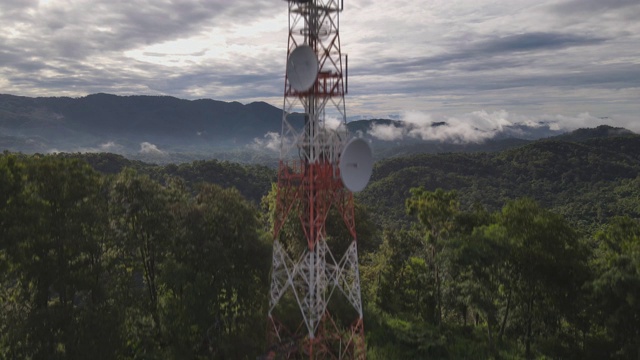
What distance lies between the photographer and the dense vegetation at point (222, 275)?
13.9 meters

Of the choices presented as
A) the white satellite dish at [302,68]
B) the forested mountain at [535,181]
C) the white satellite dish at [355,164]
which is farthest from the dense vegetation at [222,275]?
the forested mountain at [535,181]

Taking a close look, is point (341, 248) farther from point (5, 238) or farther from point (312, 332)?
point (5, 238)

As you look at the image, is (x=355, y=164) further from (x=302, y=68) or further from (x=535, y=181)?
(x=535, y=181)

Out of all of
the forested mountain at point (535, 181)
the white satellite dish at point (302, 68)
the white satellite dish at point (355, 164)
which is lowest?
the forested mountain at point (535, 181)

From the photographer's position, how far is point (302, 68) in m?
16.0

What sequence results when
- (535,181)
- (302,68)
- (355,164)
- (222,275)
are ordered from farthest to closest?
(535,181) → (222,275) → (302,68) → (355,164)

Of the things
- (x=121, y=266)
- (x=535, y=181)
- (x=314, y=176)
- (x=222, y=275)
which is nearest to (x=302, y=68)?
(x=314, y=176)

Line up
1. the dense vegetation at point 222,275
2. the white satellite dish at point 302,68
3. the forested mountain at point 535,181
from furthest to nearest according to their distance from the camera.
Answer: the forested mountain at point 535,181, the white satellite dish at point 302,68, the dense vegetation at point 222,275

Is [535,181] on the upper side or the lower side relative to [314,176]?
lower

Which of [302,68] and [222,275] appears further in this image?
[222,275]

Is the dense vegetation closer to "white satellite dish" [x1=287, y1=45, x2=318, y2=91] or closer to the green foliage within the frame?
the green foliage

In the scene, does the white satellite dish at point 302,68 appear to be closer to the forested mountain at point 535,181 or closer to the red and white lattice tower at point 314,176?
the red and white lattice tower at point 314,176

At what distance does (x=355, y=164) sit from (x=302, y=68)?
436 centimetres

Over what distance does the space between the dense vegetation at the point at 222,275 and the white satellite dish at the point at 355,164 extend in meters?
5.82
